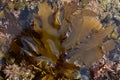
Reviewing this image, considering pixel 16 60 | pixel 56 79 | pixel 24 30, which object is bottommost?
pixel 56 79

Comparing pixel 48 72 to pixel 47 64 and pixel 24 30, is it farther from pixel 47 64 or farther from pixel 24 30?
pixel 24 30

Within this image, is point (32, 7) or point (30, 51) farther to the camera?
point (32, 7)

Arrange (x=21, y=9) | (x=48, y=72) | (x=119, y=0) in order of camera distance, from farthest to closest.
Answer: (x=119, y=0)
(x=21, y=9)
(x=48, y=72)

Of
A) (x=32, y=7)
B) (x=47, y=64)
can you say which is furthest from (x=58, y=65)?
(x=32, y=7)

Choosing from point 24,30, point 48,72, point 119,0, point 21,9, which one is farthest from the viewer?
point 119,0

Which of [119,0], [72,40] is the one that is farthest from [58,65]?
[119,0]

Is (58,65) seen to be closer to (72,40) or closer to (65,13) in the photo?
(72,40)

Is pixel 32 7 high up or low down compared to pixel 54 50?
up
